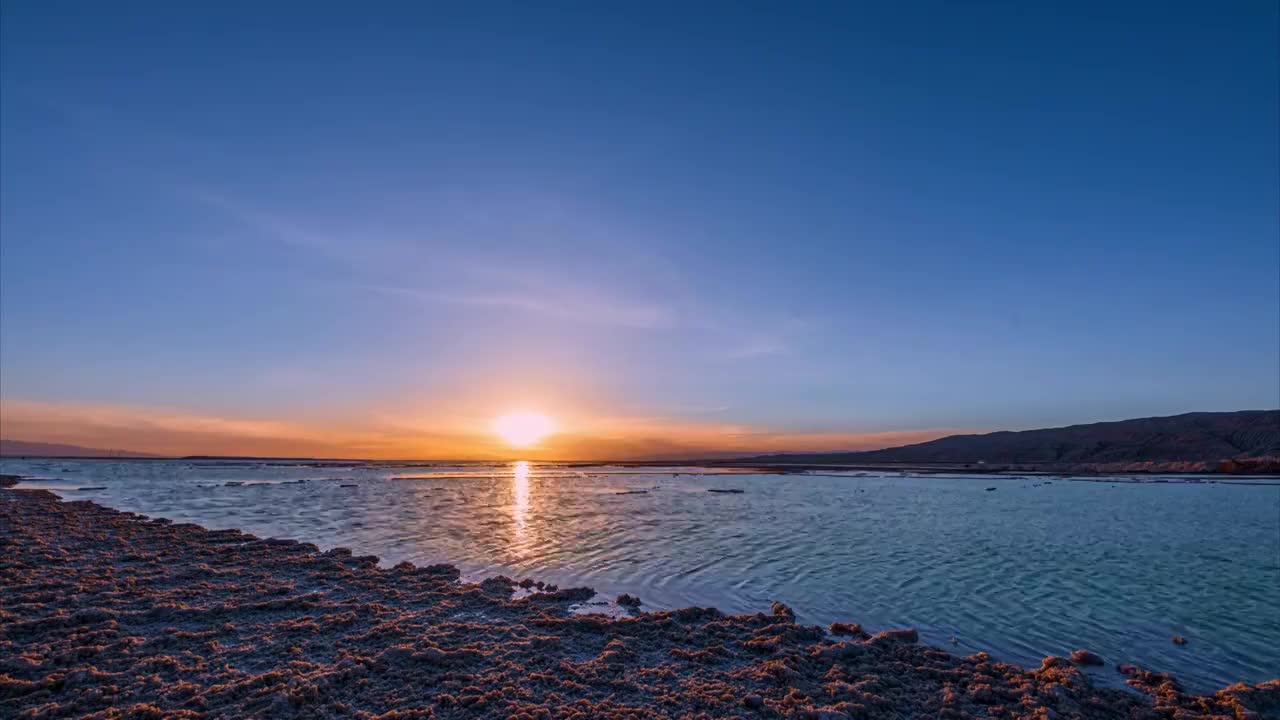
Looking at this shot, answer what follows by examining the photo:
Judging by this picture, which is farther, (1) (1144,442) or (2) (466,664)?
(1) (1144,442)

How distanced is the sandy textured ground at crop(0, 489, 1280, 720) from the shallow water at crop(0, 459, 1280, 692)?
1978 millimetres

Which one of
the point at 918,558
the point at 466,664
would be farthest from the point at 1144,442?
the point at 466,664

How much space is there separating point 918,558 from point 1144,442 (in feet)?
512

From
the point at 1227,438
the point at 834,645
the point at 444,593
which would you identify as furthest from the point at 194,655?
the point at 1227,438

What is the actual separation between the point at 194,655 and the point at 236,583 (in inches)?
272

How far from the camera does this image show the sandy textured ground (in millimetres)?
8977

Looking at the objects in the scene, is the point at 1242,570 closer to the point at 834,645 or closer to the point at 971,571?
the point at 971,571

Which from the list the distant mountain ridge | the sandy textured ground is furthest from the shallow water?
the distant mountain ridge

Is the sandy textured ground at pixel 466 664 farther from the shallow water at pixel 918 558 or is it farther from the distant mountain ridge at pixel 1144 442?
the distant mountain ridge at pixel 1144 442

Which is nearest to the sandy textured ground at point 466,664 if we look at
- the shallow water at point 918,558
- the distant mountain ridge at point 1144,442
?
Result: the shallow water at point 918,558

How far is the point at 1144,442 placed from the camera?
138125 millimetres

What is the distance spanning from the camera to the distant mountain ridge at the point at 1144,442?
125688mm

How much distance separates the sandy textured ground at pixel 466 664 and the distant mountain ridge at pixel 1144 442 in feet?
466

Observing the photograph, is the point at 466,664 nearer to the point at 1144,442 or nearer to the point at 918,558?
the point at 918,558
